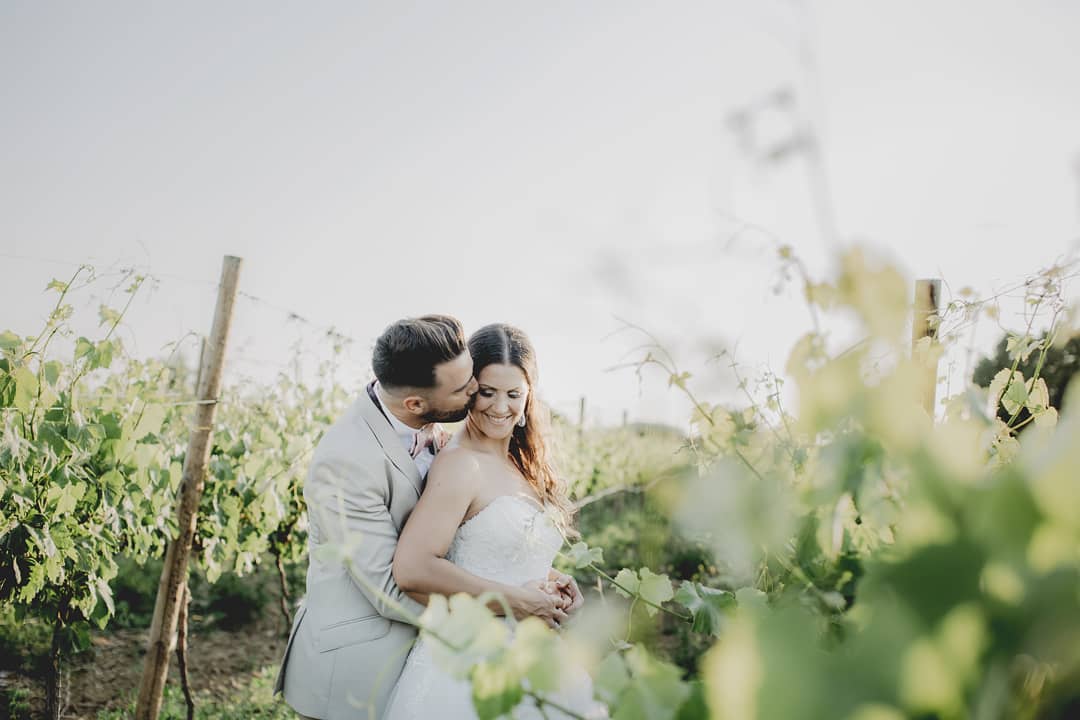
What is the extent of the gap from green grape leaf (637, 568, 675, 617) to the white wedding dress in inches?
48.0

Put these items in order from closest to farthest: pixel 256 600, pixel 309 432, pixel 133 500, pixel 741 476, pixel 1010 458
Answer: pixel 741 476, pixel 1010 458, pixel 133 500, pixel 309 432, pixel 256 600

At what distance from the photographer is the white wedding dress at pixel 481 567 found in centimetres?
238

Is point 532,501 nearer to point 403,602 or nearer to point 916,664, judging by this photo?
point 403,602

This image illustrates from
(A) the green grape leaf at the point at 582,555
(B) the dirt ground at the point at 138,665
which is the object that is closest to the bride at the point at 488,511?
(A) the green grape leaf at the point at 582,555

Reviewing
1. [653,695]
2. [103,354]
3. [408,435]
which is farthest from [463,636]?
[103,354]

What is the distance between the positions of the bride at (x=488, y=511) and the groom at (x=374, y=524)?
9 centimetres

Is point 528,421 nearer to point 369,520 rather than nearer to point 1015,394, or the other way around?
point 369,520

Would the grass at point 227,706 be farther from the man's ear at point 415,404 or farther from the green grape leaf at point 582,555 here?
the green grape leaf at point 582,555

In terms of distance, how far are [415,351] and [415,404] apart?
22 cm

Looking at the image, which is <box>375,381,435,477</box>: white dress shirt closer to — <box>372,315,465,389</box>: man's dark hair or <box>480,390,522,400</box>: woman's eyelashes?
<box>372,315,465,389</box>: man's dark hair

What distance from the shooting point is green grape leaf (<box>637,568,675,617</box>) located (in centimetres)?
119

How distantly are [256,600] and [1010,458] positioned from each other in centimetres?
796

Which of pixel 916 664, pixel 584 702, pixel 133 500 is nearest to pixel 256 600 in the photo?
pixel 133 500

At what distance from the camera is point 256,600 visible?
7.77 m
